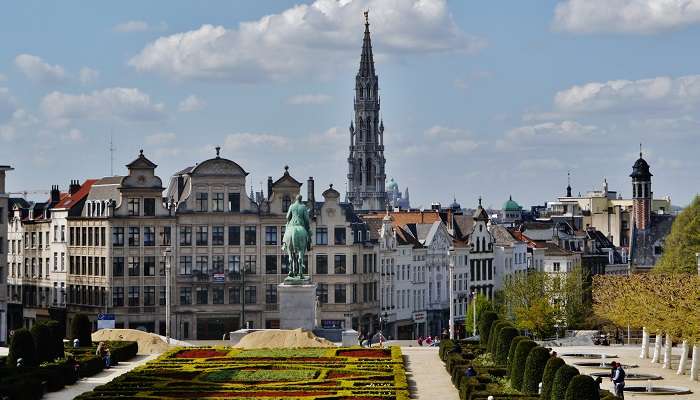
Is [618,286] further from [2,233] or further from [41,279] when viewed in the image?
[41,279]

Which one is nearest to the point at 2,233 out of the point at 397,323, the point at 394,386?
the point at 397,323

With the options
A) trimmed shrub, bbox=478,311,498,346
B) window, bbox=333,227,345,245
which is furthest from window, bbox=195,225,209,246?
trimmed shrub, bbox=478,311,498,346

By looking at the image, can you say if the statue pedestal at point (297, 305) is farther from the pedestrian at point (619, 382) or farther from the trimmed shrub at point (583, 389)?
the trimmed shrub at point (583, 389)

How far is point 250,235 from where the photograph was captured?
12212 cm

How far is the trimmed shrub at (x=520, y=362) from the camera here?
6344 cm

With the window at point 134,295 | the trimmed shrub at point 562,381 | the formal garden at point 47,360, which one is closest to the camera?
the trimmed shrub at point 562,381

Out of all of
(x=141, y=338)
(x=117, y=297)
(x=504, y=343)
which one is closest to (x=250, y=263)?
(x=117, y=297)

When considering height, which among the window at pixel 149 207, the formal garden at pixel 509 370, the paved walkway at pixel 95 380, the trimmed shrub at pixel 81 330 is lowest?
the paved walkway at pixel 95 380

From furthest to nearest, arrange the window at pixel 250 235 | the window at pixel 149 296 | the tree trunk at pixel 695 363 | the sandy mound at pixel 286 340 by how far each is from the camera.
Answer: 1. the window at pixel 250 235
2. the window at pixel 149 296
3. the sandy mound at pixel 286 340
4. the tree trunk at pixel 695 363

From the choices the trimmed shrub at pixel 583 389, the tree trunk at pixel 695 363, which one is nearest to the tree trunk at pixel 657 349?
the tree trunk at pixel 695 363

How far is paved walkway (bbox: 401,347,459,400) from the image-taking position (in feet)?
212

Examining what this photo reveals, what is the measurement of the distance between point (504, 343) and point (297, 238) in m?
17.7

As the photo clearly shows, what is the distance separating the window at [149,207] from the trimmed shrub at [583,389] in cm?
7436

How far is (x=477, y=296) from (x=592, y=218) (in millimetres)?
62678
